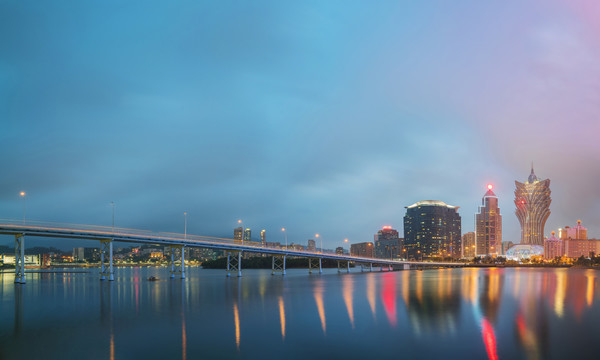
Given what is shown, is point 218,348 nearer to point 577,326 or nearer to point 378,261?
point 577,326

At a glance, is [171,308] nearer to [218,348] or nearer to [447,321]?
[218,348]

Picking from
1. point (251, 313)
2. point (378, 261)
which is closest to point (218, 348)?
point (251, 313)

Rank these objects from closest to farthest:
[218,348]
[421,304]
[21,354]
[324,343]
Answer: [21,354] → [218,348] → [324,343] → [421,304]

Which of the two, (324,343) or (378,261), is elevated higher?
(324,343)

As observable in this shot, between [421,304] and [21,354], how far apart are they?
3932cm

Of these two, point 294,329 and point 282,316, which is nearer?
point 294,329

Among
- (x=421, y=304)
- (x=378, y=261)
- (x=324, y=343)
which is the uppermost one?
(x=324, y=343)

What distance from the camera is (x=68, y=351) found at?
24.1 m

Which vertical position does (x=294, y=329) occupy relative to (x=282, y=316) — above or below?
above

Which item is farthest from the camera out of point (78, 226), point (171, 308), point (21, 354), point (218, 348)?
point (78, 226)

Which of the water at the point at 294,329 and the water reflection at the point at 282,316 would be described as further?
the water reflection at the point at 282,316

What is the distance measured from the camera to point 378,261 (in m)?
165

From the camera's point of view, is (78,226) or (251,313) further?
(78,226)

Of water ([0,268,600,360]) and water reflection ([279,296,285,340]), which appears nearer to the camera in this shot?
water ([0,268,600,360])
